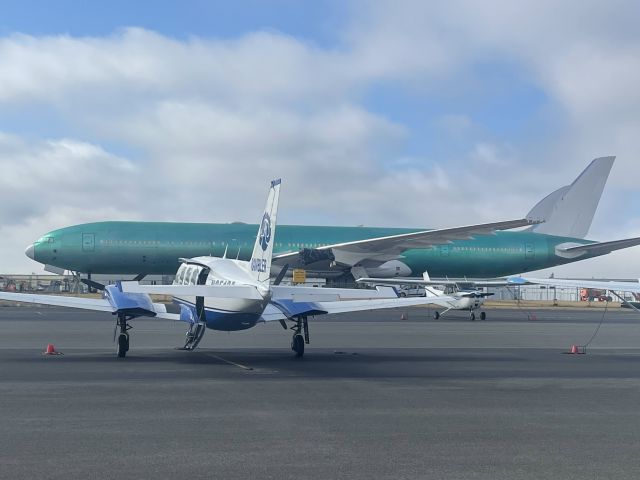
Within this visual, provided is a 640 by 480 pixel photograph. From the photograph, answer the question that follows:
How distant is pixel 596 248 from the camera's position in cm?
5066

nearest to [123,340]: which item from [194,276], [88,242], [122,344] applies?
[122,344]

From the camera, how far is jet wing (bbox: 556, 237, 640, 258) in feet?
150

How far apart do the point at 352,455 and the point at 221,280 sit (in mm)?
9562

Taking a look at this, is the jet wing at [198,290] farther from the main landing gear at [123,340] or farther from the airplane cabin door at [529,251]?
the airplane cabin door at [529,251]

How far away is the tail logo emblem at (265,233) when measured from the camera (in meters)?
15.2

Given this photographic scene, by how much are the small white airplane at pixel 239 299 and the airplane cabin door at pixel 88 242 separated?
29.6 m

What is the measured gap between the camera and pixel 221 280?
16.5 meters

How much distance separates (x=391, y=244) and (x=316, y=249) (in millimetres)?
4540

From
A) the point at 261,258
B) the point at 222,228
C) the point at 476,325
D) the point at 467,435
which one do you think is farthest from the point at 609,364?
the point at 222,228

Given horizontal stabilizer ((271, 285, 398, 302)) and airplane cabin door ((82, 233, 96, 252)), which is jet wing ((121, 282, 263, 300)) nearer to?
horizontal stabilizer ((271, 285, 398, 302))

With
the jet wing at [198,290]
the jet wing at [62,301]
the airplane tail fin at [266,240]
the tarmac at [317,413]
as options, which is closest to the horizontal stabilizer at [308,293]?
the airplane tail fin at [266,240]

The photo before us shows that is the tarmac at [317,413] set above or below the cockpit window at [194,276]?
below

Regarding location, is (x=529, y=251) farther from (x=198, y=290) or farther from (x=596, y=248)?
(x=198, y=290)

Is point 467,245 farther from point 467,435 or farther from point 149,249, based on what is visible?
point 467,435
